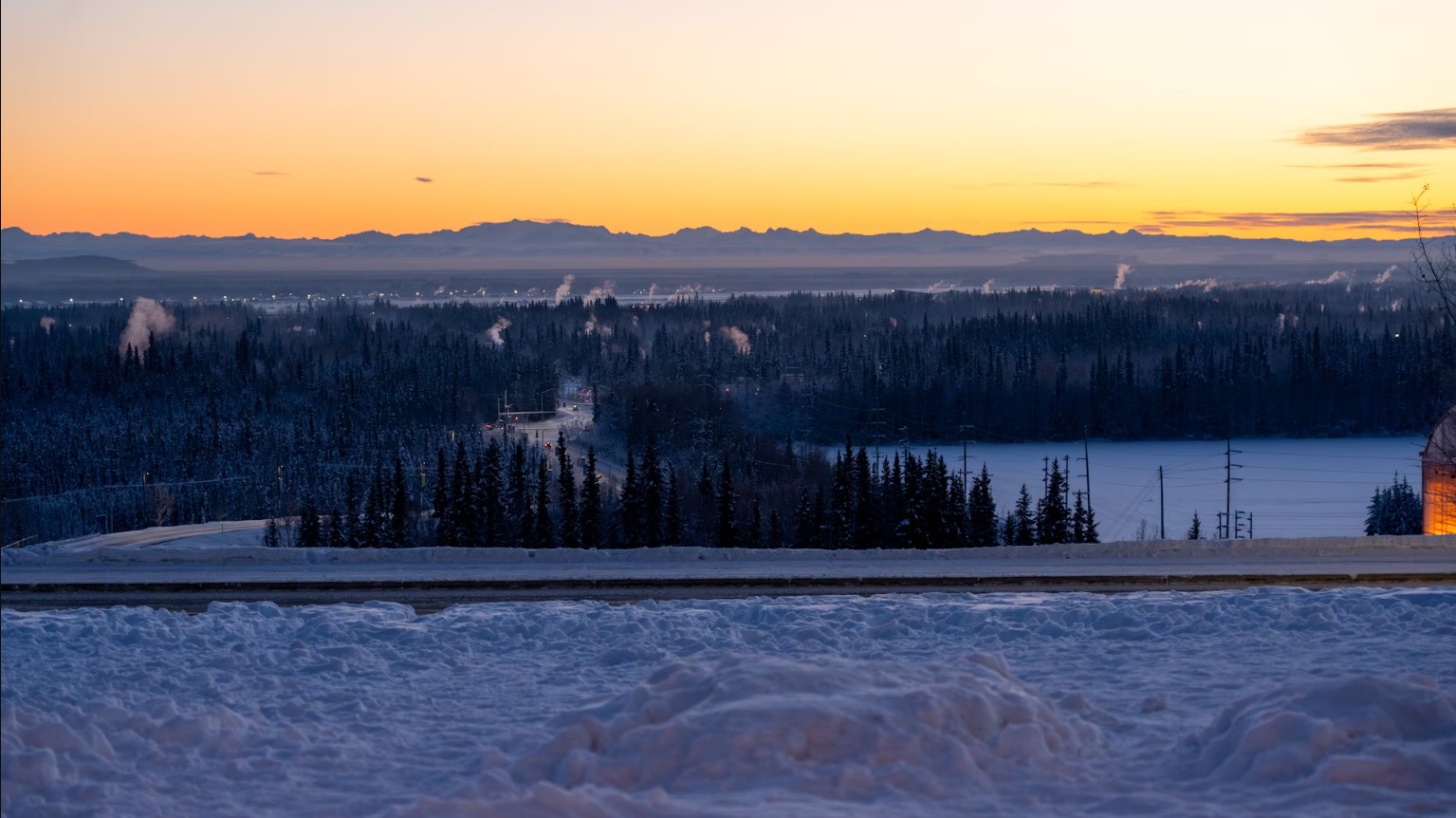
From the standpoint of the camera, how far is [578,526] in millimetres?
44594

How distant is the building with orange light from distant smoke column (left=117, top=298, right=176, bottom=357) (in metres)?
147

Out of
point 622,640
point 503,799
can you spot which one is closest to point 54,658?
point 622,640

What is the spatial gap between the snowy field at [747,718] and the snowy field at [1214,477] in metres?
49.8

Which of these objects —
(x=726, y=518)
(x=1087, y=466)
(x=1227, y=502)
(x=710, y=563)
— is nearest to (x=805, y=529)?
(x=726, y=518)

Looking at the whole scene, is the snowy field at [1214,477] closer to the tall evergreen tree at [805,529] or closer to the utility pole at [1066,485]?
the utility pole at [1066,485]

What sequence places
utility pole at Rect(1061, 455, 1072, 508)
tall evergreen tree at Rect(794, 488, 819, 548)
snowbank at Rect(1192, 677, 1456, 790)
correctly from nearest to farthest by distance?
snowbank at Rect(1192, 677, 1456, 790), tall evergreen tree at Rect(794, 488, 819, 548), utility pole at Rect(1061, 455, 1072, 508)

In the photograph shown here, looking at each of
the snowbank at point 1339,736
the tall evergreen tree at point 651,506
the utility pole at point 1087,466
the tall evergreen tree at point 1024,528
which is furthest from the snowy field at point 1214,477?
the snowbank at point 1339,736

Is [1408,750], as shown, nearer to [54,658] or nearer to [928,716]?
[928,716]

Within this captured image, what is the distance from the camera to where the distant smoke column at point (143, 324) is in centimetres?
15938

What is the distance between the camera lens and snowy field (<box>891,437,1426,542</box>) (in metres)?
66.9

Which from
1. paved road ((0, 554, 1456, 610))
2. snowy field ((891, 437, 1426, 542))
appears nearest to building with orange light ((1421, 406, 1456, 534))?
paved road ((0, 554, 1456, 610))

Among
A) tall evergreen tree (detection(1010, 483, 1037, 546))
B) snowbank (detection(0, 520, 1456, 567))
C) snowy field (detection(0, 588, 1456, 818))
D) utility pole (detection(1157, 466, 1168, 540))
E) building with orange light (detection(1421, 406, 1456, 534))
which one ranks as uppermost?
snowy field (detection(0, 588, 1456, 818))

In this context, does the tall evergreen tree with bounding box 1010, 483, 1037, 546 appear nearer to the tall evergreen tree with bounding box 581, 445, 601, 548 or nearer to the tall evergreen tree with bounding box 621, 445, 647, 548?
the tall evergreen tree with bounding box 621, 445, 647, 548

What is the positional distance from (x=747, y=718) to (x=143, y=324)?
192972 millimetres
